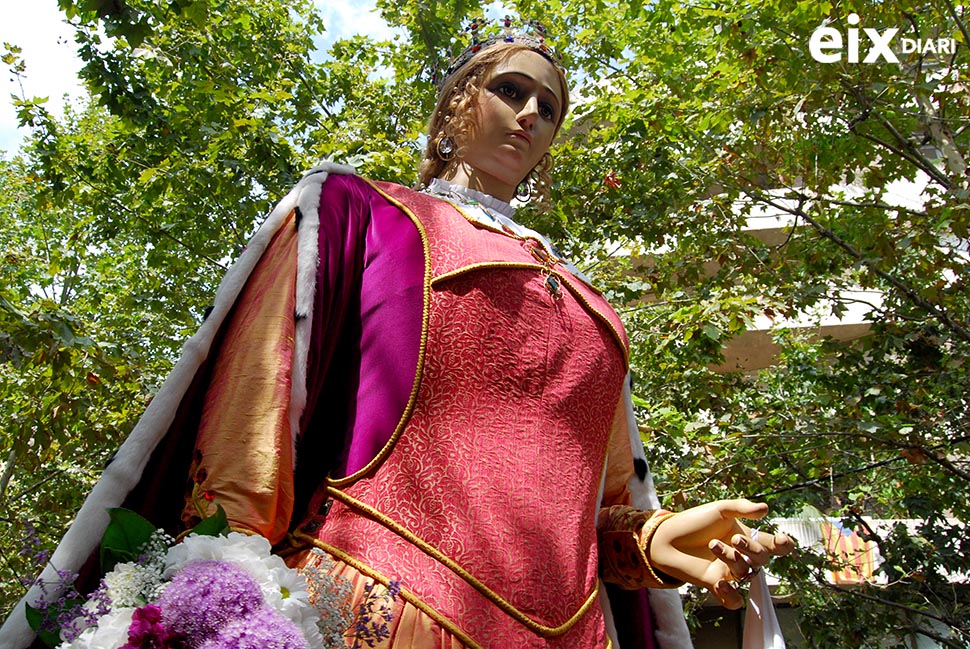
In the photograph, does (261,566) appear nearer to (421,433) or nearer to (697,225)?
(421,433)

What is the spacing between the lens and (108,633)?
102cm

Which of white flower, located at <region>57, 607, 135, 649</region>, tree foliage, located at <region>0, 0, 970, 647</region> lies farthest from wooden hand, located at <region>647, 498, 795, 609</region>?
tree foliage, located at <region>0, 0, 970, 647</region>

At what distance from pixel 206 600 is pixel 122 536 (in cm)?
24

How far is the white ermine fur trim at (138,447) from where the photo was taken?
3.93ft

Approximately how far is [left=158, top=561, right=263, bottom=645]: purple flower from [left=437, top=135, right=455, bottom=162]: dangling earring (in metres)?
1.36

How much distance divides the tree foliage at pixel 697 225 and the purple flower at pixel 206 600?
3.67 metres

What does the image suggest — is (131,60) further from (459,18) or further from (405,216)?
(405,216)

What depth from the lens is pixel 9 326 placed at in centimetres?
418

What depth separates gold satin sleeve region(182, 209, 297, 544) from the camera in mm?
1307

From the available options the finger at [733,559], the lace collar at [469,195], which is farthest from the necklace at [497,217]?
the finger at [733,559]

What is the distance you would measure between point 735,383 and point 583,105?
102 inches

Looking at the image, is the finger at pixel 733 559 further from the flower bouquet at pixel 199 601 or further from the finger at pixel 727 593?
the flower bouquet at pixel 199 601

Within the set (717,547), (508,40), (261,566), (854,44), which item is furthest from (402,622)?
(854,44)

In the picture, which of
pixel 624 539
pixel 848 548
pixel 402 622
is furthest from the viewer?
pixel 848 548
